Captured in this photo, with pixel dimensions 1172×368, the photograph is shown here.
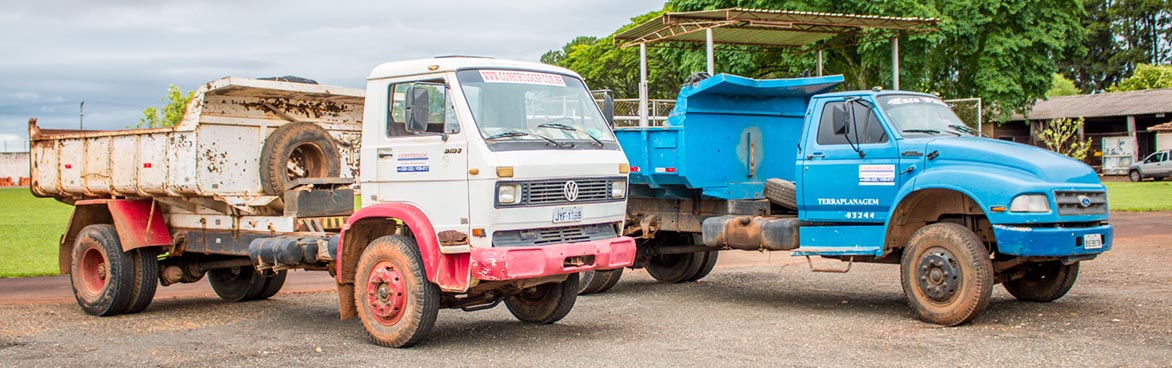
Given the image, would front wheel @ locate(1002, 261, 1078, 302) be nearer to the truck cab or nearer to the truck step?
the truck step

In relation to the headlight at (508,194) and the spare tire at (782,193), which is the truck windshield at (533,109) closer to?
the headlight at (508,194)

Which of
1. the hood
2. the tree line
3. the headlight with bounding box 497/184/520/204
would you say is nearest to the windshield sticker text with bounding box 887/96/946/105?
the hood

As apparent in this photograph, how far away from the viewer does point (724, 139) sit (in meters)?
12.2

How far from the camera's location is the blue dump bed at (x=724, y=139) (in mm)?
11859

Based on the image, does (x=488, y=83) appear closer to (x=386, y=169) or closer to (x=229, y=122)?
(x=386, y=169)

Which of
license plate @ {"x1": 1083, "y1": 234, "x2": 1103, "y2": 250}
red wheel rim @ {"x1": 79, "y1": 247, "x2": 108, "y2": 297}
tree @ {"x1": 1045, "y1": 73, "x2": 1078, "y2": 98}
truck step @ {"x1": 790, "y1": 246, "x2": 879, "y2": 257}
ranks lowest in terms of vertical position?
red wheel rim @ {"x1": 79, "y1": 247, "x2": 108, "y2": 297}

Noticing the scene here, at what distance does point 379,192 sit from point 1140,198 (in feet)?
91.6

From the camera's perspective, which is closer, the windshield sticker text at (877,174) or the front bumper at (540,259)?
the front bumper at (540,259)

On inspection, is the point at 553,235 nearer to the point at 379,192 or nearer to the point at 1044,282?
the point at 379,192

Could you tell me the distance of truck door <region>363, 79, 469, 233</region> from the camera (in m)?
8.83

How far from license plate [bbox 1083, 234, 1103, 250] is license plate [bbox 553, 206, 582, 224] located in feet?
14.8

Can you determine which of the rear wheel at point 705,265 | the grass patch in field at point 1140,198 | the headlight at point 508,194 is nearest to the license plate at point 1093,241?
the headlight at point 508,194

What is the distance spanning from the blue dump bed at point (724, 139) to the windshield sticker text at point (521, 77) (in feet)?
8.28

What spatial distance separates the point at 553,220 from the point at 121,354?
376 centimetres
